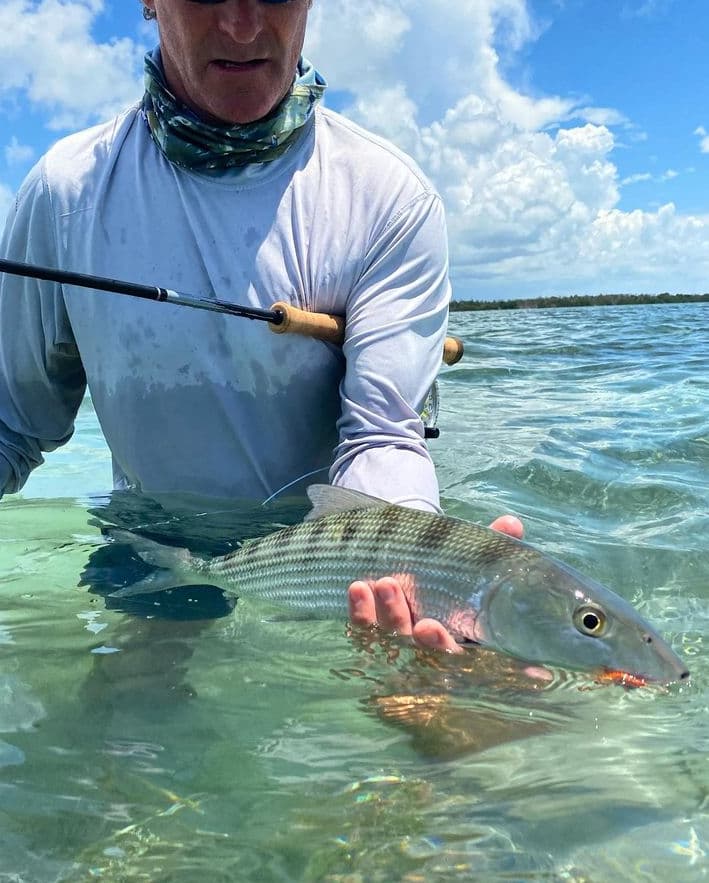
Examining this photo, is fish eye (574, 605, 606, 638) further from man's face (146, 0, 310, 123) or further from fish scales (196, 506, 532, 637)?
man's face (146, 0, 310, 123)

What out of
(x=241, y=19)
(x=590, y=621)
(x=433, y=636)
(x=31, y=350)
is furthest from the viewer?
(x=31, y=350)

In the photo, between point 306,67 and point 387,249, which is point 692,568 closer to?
point 387,249

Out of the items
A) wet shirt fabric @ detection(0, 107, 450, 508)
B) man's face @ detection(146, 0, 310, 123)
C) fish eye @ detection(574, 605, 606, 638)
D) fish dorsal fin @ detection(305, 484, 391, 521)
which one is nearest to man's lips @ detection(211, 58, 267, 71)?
man's face @ detection(146, 0, 310, 123)

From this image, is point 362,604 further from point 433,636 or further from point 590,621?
point 590,621

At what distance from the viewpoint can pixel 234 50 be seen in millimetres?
2957

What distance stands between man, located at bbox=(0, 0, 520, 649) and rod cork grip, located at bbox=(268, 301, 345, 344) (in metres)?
0.06

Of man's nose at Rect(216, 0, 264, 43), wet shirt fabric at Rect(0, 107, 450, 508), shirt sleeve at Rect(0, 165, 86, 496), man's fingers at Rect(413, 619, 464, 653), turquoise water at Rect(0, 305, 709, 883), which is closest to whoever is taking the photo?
turquoise water at Rect(0, 305, 709, 883)

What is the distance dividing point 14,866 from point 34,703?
2.39 feet

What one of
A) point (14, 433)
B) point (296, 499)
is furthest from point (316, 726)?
point (14, 433)

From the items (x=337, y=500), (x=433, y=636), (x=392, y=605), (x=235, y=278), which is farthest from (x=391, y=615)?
(x=235, y=278)

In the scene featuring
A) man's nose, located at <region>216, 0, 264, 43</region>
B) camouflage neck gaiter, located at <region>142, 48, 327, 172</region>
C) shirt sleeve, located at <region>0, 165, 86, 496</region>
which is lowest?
shirt sleeve, located at <region>0, 165, 86, 496</region>

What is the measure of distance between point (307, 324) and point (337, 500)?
2.24 feet

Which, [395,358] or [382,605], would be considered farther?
[395,358]

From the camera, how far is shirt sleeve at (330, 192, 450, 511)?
9.55ft
